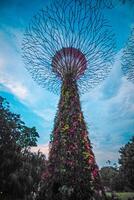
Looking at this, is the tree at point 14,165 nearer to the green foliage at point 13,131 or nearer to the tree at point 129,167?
the green foliage at point 13,131

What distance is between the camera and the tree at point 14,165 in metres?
22.3

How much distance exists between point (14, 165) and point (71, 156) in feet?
50.6

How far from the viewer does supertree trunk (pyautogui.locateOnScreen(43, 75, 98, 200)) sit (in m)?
9.41

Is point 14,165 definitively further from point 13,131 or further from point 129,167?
point 129,167

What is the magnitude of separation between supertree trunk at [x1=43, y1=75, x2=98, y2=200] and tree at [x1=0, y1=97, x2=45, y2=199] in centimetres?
1124

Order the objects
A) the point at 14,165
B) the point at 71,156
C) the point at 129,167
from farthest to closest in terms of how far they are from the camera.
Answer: the point at 129,167, the point at 14,165, the point at 71,156

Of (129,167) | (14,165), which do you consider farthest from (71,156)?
(129,167)

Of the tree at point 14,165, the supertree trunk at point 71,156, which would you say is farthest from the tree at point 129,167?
the supertree trunk at point 71,156

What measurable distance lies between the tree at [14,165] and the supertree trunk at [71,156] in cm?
1124

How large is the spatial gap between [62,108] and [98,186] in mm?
3811

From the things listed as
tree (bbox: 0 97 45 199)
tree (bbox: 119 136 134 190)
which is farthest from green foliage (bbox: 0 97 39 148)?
tree (bbox: 119 136 134 190)

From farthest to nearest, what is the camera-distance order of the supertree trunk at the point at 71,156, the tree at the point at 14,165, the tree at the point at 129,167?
the tree at the point at 129,167, the tree at the point at 14,165, the supertree trunk at the point at 71,156

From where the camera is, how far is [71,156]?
996 cm

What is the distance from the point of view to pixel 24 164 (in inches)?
990
